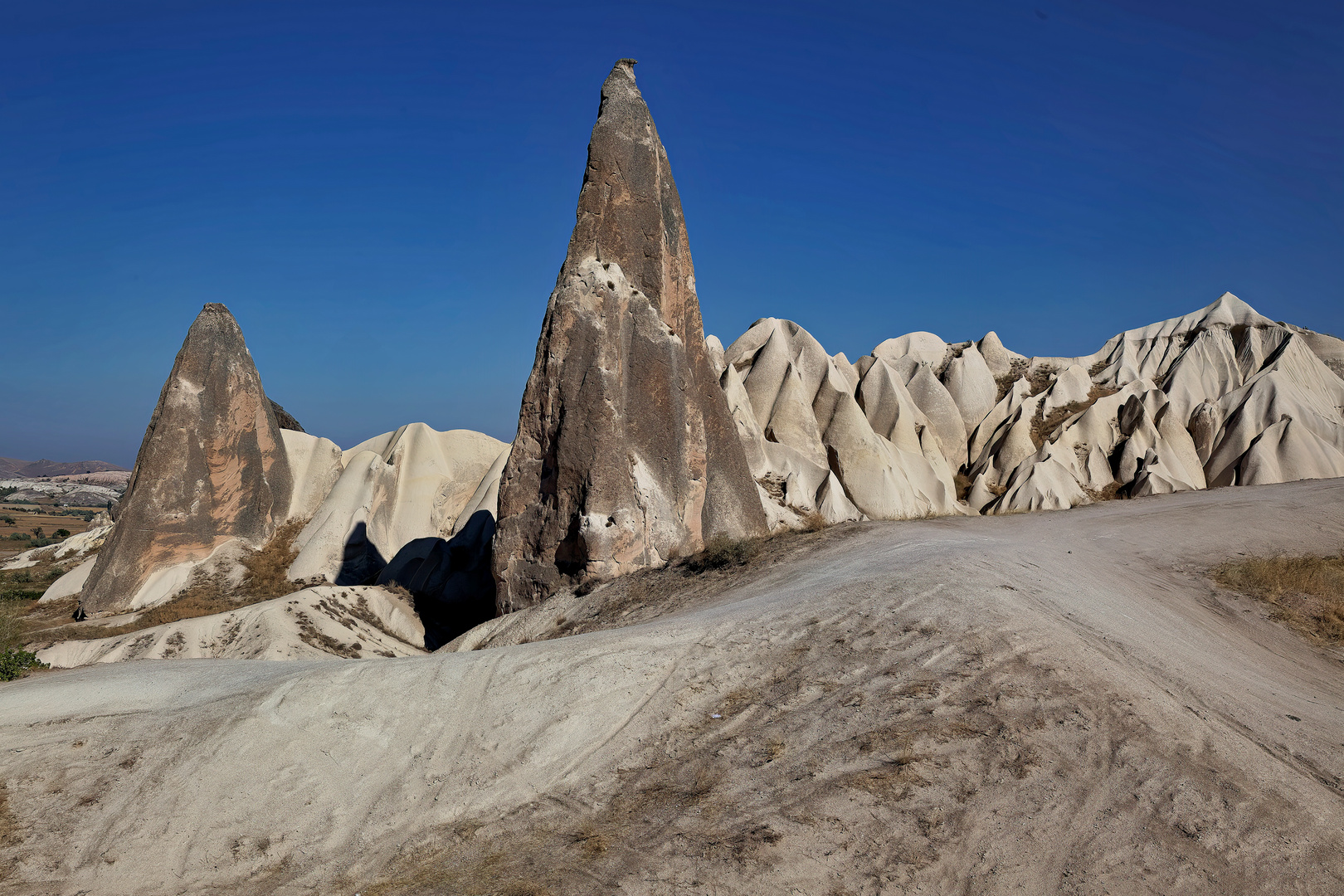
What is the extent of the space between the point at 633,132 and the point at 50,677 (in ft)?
38.8

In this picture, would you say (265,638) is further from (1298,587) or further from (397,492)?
(1298,587)

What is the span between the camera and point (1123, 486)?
2558cm

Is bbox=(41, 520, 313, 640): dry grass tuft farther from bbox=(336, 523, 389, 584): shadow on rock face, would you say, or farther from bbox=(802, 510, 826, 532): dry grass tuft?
bbox=(802, 510, 826, 532): dry grass tuft

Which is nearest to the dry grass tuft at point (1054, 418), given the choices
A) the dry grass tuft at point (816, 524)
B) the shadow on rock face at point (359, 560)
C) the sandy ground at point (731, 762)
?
the dry grass tuft at point (816, 524)

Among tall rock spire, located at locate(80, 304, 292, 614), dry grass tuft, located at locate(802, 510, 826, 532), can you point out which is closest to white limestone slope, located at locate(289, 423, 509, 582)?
tall rock spire, located at locate(80, 304, 292, 614)

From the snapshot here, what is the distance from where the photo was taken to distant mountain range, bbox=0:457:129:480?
499 ft

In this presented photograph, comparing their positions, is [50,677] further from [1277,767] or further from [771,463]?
[771,463]

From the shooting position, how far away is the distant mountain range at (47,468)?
152m

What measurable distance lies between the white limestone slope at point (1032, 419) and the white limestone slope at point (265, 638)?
904 centimetres

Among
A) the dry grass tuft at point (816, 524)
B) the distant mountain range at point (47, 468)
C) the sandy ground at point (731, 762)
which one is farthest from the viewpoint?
the distant mountain range at point (47, 468)

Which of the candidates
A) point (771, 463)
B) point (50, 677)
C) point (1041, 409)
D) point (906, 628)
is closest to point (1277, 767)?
point (906, 628)

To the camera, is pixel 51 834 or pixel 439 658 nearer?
pixel 51 834

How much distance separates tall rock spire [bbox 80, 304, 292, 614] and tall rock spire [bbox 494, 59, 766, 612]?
9697 mm

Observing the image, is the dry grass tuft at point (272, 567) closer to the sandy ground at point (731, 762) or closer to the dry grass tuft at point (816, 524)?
the sandy ground at point (731, 762)
